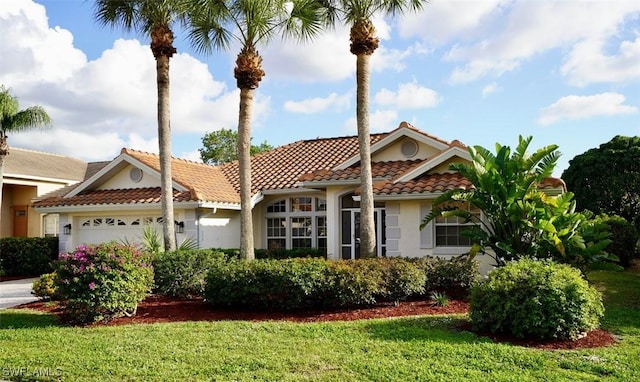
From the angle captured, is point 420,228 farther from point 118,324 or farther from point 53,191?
point 53,191

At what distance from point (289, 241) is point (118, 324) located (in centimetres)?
1165

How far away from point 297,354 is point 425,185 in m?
9.10

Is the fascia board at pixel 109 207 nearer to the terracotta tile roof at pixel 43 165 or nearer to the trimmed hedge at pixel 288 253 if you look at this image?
the trimmed hedge at pixel 288 253

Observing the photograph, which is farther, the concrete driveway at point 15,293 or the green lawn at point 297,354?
the concrete driveway at point 15,293

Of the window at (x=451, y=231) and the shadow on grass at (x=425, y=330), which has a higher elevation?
the window at (x=451, y=231)

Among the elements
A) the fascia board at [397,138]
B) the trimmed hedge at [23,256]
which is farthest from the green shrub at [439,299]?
the trimmed hedge at [23,256]

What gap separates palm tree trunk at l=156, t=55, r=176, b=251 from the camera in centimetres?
1664

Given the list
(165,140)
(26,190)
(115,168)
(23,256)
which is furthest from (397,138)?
(26,190)

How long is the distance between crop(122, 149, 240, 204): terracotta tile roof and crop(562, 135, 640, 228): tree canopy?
16116 millimetres

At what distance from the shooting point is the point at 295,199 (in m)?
22.4

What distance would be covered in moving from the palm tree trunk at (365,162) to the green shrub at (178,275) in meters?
4.22

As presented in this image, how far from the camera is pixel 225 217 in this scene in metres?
21.6

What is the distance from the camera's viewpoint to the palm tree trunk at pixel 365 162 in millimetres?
14961

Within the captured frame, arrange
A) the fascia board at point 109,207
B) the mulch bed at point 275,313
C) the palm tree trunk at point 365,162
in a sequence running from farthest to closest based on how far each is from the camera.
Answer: the fascia board at point 109,207 → the palm tree trunk at point 365,162 → the mulch bed at point 275,313
